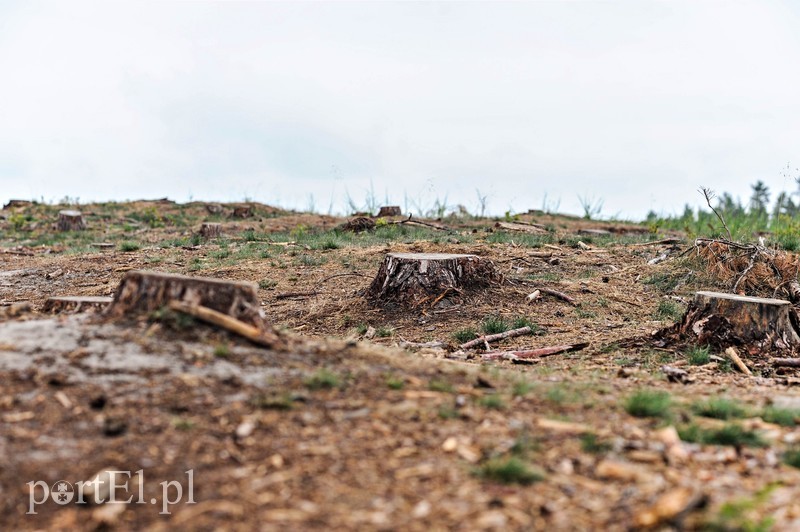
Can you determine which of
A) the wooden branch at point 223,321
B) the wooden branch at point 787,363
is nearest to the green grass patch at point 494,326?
the wooden branch at point 787,363

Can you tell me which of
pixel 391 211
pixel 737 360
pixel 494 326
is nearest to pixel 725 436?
pixel 737 360

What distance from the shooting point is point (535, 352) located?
7223mm

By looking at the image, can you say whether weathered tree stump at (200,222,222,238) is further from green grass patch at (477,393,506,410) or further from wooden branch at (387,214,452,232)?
green grass patch at (477,393,506,410)

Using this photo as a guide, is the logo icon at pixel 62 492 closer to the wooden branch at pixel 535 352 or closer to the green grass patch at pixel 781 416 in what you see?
the green grass patch at pixel 781 416

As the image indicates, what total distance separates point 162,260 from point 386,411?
31.7 ft

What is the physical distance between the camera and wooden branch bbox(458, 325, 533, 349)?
7.66 m

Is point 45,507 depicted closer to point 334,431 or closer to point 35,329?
point 334,431

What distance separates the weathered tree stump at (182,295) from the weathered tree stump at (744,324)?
14.7 ft

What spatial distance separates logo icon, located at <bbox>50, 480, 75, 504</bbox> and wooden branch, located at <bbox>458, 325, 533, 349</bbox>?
4.84m

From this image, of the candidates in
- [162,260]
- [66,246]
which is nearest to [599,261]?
[162,260]

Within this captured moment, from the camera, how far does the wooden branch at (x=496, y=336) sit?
7.66 metres

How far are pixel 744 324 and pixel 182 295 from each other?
17.0ft

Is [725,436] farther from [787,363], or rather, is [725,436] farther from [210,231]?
[210,231]

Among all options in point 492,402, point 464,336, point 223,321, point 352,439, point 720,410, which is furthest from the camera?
point 464,336
